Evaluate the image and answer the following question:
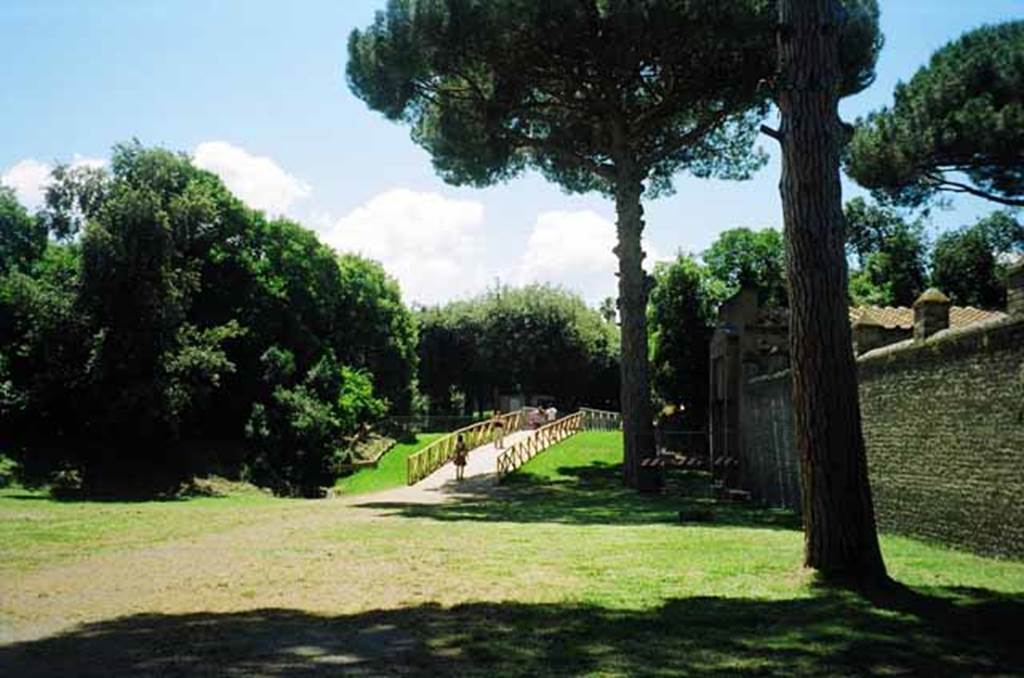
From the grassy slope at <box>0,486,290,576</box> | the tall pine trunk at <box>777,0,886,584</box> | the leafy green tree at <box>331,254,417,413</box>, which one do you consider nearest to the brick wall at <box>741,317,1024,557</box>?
the tall pine trunk at <box>777,0,886,584</box>

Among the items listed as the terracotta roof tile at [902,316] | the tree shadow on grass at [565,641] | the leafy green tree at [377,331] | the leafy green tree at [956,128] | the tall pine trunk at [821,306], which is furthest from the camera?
the leafy green tree at [377,331]

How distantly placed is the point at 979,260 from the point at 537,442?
22.8m

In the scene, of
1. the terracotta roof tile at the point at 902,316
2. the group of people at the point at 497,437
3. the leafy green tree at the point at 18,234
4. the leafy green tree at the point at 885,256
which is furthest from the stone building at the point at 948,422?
the leafy green tree at the point at 18,234

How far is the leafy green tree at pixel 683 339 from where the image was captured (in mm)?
37812

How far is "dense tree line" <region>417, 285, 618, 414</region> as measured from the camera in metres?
60.3

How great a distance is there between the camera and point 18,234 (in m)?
40.5

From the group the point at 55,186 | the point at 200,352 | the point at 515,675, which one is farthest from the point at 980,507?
the point at 55,186

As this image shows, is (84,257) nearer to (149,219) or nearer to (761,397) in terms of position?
(149,219)

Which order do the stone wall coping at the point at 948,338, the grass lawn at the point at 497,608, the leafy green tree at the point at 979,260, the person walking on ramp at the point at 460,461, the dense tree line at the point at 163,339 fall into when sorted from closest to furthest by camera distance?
the grass lawn at the point at 497,608, the stone wall coping at the point at 948,338, the dense tree line at the point at 163,339, the person walking on ramp at the point at 460,461, the leafy green tree at the point at 979,260

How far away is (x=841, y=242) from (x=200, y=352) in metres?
22.4

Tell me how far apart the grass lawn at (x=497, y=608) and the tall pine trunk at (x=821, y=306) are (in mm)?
534

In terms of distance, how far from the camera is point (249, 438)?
32.9 meters

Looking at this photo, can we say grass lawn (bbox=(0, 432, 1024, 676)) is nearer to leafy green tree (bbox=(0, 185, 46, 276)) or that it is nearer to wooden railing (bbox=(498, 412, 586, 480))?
wooden railing (bbox=(498, 412, 586, 480))

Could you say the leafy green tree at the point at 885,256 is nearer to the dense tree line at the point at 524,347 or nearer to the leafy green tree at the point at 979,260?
the leafy green tree at the point at 979,260
